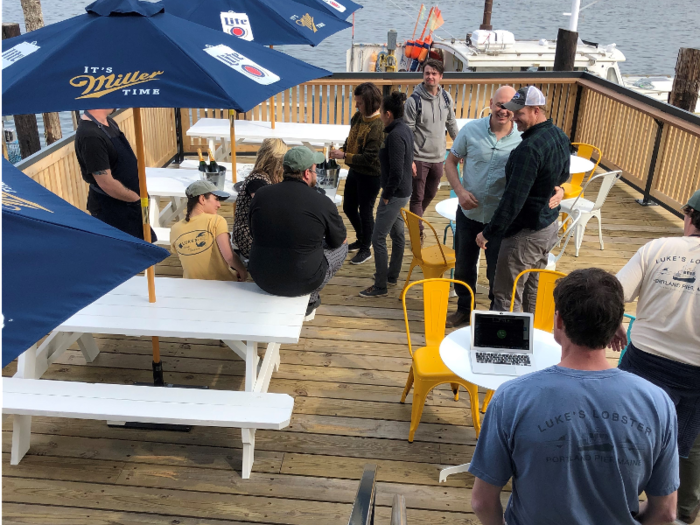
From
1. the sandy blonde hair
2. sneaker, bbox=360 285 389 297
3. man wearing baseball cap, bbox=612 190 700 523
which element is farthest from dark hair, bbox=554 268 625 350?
sneaker, bbox=360 285 389 297

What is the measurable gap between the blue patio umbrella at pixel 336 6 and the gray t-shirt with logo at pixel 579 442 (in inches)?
215

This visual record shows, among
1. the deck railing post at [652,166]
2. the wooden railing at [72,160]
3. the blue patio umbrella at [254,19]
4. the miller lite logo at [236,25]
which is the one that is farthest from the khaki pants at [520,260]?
the deck railing post at [652,166]

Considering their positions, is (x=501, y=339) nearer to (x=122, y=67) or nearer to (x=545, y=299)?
(x=545, y=299)

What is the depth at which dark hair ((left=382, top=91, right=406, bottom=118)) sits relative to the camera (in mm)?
4742

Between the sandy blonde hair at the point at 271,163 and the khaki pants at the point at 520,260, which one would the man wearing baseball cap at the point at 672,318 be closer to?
the khaki pants at the point at 520,260

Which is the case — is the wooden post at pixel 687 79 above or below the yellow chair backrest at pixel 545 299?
above

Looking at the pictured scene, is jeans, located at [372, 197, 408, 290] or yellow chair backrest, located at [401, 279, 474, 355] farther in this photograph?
jeans, located at [372, 197, 408, 290]

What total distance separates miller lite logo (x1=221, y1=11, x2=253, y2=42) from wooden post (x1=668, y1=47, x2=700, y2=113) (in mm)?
5567

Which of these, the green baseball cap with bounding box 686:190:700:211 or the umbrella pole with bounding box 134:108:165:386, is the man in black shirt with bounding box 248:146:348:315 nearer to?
the umbrella pole with bounding box 134:108:165:386

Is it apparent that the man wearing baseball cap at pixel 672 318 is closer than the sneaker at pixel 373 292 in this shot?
Yes

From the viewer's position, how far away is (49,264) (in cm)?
190

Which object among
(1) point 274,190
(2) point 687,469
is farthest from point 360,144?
(2) point 687,469

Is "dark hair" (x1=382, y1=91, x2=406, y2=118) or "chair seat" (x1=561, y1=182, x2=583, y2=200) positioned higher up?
"dark hair" (x1=382, y1=91, x2=406, y2=118)

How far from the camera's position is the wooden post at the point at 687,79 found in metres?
7.95
